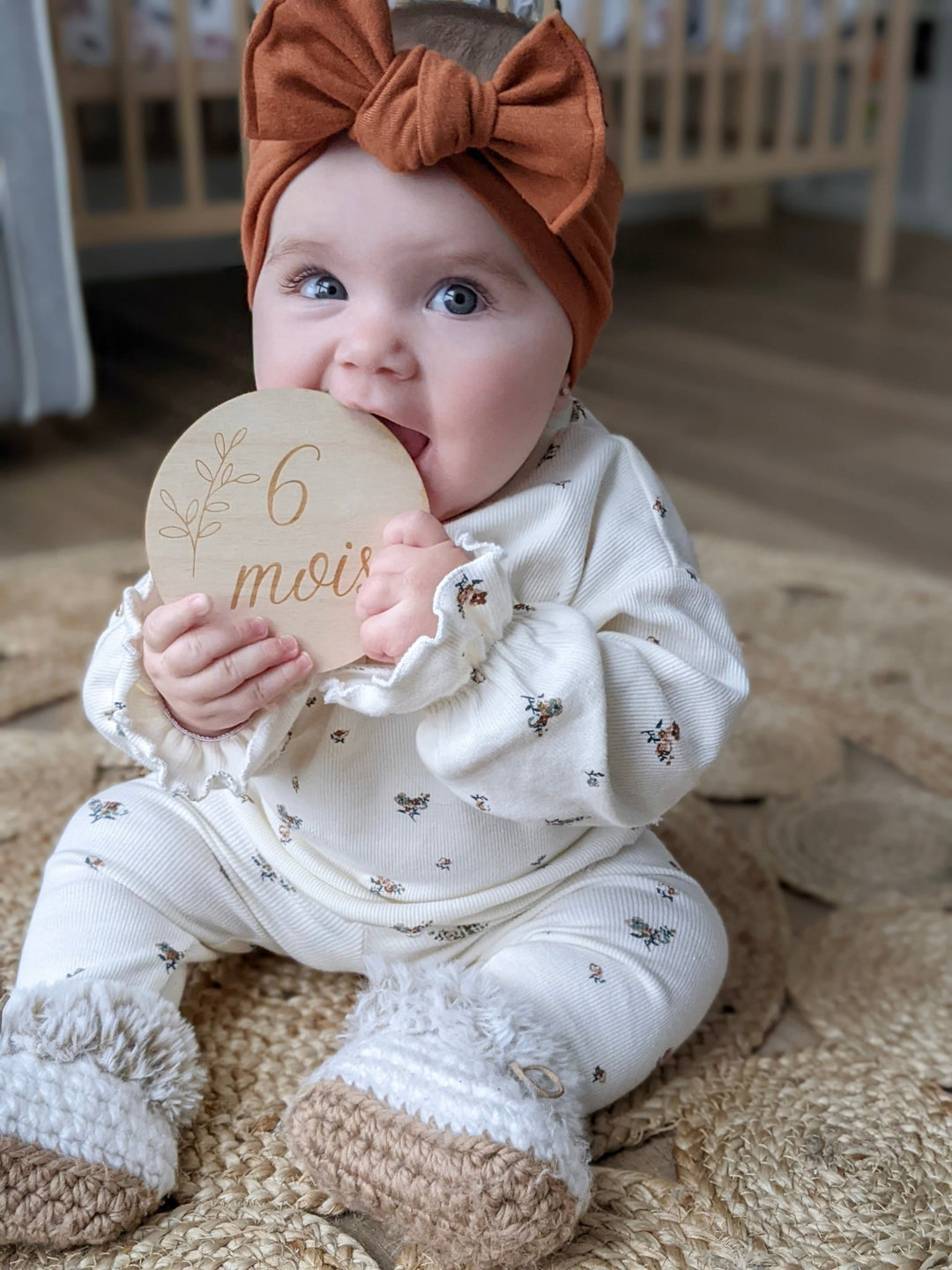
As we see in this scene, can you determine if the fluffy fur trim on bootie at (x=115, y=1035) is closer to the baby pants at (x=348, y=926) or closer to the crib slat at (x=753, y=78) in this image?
the baby pants at (x=348, y=926)

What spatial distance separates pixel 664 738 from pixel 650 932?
14 centimetres

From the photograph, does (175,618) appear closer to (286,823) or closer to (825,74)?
(286,823)

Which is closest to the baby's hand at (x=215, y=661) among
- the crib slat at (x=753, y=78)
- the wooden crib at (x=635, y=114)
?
the wooden crib at (x=635, y=114)

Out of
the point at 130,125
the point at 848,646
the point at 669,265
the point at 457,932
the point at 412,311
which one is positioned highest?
the point at 412,311

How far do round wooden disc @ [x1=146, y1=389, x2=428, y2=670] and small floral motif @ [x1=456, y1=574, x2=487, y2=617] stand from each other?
6 cm

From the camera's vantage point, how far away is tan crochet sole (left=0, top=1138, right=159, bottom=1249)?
24.9 inches

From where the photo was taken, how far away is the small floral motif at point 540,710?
66cm

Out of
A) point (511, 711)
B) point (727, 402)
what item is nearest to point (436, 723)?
point (511, 711)

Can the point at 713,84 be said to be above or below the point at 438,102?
below

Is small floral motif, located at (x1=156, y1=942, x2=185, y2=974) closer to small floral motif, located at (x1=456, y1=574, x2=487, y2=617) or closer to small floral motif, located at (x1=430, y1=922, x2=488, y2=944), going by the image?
small floral motif, located at (x1=430, y1=922, x2=488, y2=944)

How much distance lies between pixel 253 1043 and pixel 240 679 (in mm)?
257

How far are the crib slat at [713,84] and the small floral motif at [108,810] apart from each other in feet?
8.24

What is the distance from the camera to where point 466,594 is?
660 millimetres

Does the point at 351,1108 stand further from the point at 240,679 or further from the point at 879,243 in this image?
the point at 879,243
